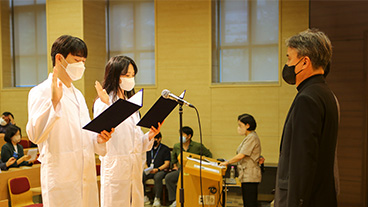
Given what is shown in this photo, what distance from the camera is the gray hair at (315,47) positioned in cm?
197

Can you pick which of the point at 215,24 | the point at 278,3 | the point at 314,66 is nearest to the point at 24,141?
the point at 215,24

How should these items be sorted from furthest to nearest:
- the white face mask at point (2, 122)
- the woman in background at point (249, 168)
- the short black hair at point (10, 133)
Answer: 1. the white face mask at point (2, 122)
2. the short black hair at point (10, 133)
3. the woman in background at point (249, 168)

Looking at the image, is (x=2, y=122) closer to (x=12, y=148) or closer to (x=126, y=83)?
(x=12, y=148)

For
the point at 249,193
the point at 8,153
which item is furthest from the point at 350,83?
the point at 8,153

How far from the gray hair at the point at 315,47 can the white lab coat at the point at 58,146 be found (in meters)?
1.41

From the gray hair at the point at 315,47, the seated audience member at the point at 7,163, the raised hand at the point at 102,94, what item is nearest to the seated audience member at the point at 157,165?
the seated audience member at the point at 7,163

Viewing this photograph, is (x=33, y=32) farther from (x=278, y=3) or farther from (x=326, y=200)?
(x=326, y=200)

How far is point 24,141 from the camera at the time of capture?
7766mm

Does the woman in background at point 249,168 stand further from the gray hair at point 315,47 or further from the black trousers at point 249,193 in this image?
the gray hair at point 315,47

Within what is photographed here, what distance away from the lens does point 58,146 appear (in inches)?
83.6

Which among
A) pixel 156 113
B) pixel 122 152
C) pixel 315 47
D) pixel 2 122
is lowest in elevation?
pixel 2 122

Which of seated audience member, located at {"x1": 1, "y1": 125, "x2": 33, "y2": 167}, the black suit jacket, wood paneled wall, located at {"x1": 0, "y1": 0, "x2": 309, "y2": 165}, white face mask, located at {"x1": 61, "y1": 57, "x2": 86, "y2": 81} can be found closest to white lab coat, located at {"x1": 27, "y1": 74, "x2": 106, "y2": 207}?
white face mask, located at {"x1": 61, "y1": 57, "x2": 86, "y2": 81}

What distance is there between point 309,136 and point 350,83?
3.40 meters

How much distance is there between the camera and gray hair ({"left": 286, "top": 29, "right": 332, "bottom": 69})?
1.97 meters
